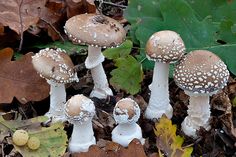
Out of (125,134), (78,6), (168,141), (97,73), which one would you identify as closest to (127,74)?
(97,73)

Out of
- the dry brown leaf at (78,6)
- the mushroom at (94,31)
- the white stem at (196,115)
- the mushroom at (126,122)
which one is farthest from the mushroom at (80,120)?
the dry brown leaf at (78,6)

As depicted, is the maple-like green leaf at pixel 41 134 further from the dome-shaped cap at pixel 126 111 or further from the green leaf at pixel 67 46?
the green leaf at pixel 67 46

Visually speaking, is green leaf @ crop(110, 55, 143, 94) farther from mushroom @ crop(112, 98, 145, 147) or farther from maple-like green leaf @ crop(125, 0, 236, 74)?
mushroom @ crop(112, 98, 145, 147)

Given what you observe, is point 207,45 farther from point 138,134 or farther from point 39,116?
point 39,116

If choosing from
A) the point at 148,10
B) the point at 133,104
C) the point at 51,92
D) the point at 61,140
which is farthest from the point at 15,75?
the point at 148,10

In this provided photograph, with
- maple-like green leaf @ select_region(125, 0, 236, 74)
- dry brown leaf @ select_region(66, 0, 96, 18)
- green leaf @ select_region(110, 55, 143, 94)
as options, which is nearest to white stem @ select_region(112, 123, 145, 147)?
green leaf @ select_region(110, 55, 143, 94)
